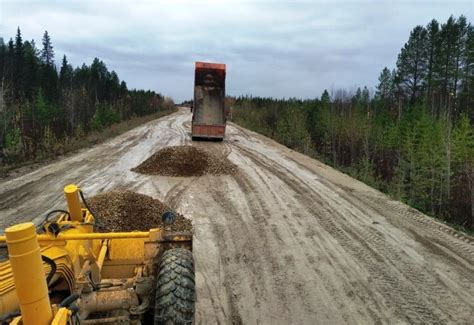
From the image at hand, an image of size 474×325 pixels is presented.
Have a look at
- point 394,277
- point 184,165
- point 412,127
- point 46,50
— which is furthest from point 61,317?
point 46,50

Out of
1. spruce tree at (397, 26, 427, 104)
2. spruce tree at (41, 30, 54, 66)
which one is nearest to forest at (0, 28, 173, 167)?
spruce tree at (41, 30, 54, 66)

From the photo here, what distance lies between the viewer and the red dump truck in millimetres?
20875

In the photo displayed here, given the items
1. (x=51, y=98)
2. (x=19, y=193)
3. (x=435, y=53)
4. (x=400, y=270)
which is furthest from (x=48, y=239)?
(x=51, y=98)

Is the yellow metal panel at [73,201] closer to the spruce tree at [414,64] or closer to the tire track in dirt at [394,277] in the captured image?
the tire track in dirt at [394,277]

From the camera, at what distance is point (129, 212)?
7035mm

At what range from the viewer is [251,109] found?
43.6 metres

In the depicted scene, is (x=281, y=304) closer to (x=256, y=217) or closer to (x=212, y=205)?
(x=256, y=217)

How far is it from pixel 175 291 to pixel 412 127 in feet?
78.7

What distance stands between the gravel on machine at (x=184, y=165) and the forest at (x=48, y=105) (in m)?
4.63

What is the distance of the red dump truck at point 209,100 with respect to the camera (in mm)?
20875

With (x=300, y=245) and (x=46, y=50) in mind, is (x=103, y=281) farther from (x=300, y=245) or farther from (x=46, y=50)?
(x=46, y=50)

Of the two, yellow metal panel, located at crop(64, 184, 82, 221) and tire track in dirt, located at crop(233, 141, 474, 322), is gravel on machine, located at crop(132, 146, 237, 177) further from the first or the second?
yellow metal panel, located at crop(64, 184, 82, 221)

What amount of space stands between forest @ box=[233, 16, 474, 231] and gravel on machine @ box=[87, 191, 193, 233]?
279 inches

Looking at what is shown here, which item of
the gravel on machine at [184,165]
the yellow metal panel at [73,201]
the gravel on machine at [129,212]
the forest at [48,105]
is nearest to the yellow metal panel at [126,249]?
the yellow metal panel at [73,201]
